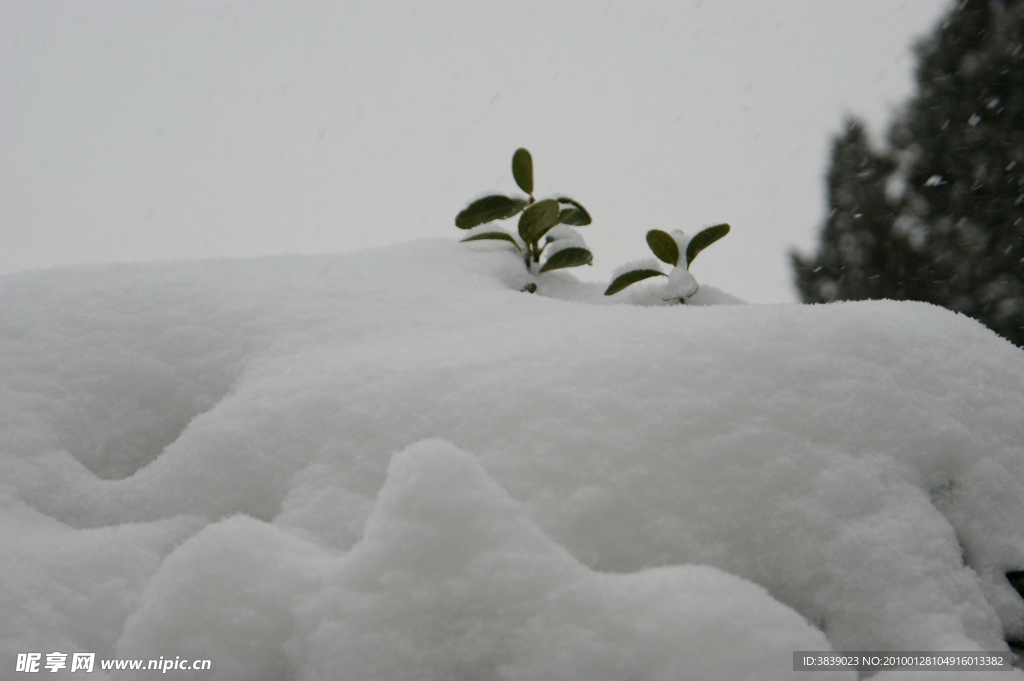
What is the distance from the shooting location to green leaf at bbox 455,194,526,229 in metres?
1.33

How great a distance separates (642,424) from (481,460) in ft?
0.46

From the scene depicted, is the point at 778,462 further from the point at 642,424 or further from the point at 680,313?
the point at 680,313

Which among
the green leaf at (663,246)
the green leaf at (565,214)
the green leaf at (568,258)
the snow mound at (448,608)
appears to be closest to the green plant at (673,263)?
the green leaf at (663,246)

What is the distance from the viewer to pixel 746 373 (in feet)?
1.99

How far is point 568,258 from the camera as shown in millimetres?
1257

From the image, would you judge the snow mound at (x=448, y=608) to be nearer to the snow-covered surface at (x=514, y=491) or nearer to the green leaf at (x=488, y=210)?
the snow-covered surface at (x=514, y=491)

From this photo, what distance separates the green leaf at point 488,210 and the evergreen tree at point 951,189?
6090 mm

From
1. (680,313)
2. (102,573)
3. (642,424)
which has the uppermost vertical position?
(680,313)

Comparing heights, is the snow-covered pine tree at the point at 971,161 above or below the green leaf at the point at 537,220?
above

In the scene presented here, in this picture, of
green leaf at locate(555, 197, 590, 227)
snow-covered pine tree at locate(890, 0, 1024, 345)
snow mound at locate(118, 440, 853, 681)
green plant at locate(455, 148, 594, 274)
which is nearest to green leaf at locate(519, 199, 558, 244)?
green plant at locate(455, 148, 594, 274)

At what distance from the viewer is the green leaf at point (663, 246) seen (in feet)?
3.69

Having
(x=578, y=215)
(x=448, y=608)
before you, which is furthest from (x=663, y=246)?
(x=448, y=608)

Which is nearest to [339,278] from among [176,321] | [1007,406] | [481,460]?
[176,321]

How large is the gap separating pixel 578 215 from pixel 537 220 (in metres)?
0.18
